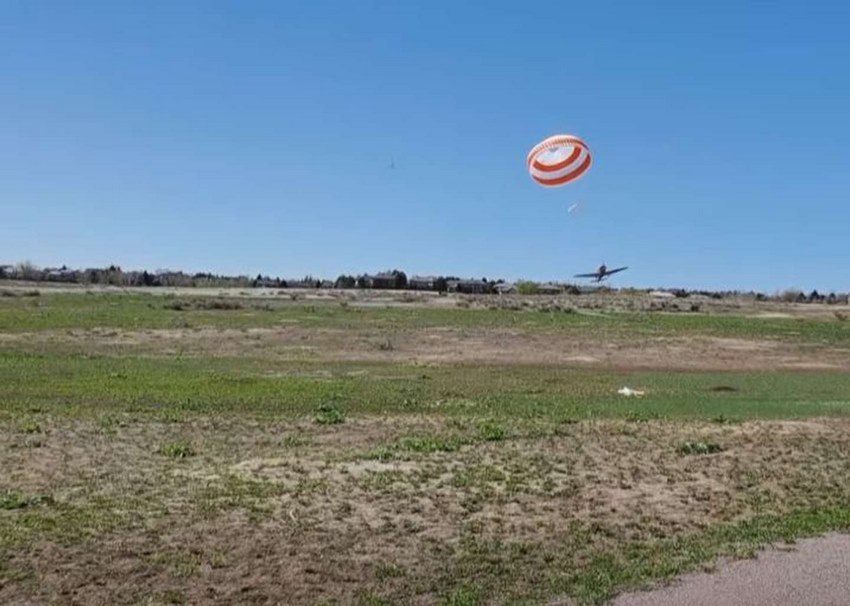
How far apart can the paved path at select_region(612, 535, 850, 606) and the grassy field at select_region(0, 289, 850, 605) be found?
12.1 inches

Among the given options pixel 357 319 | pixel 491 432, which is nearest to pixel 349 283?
pixel 357 319

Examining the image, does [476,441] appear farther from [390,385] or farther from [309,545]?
[390,385]

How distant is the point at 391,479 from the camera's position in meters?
14.1

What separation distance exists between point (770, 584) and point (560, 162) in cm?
2409

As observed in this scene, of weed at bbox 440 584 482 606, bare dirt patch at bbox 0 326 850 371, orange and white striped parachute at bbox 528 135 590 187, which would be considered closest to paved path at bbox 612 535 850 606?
weed at bbox 440 584 482 606

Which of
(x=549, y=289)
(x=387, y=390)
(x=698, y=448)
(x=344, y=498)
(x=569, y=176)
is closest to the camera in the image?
(x=344, y=498)

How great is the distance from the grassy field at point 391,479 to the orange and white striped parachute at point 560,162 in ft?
22.0

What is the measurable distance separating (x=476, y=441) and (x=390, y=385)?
39.9ft

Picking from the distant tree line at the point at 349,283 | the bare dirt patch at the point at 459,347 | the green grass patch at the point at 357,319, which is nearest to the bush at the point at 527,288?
the distant tree line at the point at 349,283

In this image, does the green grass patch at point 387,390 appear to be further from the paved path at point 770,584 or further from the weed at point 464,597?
the weed at point 464,597

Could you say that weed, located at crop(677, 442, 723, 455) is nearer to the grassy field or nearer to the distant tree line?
the grassy field

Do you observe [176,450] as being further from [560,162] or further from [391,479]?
[560,162]

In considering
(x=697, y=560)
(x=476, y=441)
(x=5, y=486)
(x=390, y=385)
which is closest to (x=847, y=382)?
(x=390, y=385)

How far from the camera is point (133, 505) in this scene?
12.0m
